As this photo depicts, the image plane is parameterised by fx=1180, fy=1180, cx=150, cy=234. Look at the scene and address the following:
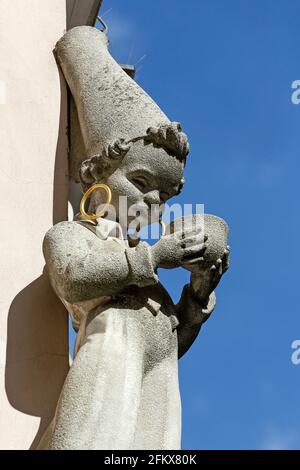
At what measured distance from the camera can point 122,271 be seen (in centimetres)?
477

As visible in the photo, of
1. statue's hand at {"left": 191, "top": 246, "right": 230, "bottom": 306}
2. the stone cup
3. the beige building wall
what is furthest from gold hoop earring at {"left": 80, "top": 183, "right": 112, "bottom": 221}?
statue's hand at {"left": 191, "top": 246, "right": 230, "bottom": 306}

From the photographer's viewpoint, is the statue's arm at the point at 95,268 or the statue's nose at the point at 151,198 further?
the statue's nose at the point at 151,198

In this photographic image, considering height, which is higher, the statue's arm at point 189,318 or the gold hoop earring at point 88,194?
the gold hoop earring at point 88,194

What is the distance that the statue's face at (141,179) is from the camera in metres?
5.25

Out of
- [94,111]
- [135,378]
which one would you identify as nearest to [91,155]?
[94,111]

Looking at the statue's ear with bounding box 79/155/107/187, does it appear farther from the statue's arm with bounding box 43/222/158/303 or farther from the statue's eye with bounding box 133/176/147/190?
the statue's arm with bounding box 43/222/158/303

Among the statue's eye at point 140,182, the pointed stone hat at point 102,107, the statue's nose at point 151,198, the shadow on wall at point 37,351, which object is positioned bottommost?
the shadow on wall at point 37,351

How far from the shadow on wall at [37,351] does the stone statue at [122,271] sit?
0.19 meters

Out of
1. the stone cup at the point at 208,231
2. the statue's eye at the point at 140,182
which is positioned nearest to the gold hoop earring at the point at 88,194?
the statue's eye at the point at 140,182

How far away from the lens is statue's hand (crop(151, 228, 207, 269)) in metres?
4.83

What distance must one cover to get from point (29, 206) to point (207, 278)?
894mm

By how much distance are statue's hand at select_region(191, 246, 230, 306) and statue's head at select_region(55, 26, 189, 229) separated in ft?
1.34

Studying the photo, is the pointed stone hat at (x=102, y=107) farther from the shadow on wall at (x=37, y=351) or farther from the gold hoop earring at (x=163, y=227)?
the shadow on wall at (x=37, y=351)

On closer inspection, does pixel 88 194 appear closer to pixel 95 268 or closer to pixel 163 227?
pixel 163 227
